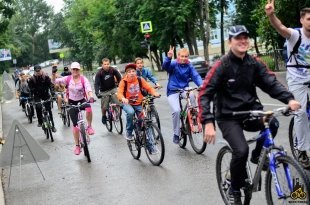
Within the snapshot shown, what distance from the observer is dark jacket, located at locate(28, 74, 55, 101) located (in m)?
13.4

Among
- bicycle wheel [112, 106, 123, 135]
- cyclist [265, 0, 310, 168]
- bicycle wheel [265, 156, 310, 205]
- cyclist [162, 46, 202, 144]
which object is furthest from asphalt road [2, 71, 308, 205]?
bicycle wheel [112, 106, 123, 135]

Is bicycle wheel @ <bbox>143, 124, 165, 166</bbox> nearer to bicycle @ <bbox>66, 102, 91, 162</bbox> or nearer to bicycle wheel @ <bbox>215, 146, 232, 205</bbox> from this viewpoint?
bicycle @ <bbox>66, 102, 91, 162</bbox>

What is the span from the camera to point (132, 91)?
9.46 m

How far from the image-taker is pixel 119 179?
8.15 metres

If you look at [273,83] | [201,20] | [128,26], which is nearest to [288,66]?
A: [273,83]

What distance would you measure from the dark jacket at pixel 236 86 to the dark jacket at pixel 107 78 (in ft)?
26.5

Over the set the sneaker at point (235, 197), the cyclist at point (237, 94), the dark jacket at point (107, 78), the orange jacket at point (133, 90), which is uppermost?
the cyclist at point (237, 94)

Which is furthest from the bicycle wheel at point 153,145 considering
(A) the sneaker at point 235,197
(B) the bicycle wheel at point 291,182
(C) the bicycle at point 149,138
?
(B) the bicycle wheel at point 291,182

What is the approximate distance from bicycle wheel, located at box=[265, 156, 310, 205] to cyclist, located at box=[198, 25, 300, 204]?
1.41 ft

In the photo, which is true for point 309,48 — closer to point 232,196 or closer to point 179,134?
point 232,196

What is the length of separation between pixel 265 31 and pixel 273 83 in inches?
857

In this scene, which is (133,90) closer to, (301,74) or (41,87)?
(301,74)

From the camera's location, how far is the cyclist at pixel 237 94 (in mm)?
4957

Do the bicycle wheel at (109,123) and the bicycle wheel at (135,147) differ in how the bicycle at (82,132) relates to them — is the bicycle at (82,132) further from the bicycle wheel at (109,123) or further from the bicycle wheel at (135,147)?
the bicycle wheel at (109,123)
